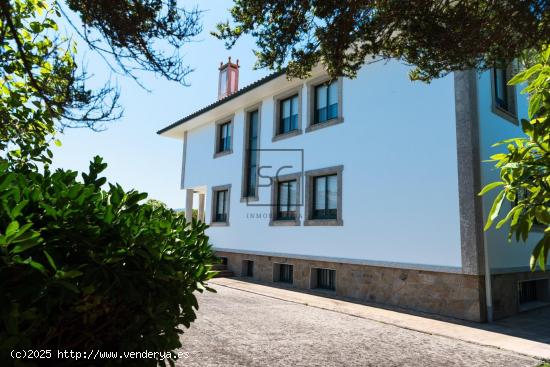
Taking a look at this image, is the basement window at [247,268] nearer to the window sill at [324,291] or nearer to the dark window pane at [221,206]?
the dark window pane at [221,206]

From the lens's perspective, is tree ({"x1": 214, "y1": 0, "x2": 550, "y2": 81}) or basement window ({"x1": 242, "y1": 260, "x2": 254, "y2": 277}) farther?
basement window ({"x1": 242, "y1": 260, "x2": 254, "y2": 277})

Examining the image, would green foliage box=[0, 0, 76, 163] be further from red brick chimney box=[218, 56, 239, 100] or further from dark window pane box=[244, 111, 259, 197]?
red brick chimney box=[218, 56, 239, 100]

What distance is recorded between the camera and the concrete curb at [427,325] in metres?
6.42

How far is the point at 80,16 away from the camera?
459 centimetres

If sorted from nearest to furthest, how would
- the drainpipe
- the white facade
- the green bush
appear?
the green bush < the drainpipe < the white facade

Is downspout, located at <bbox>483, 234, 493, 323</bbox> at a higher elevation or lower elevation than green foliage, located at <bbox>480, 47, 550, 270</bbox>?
lower

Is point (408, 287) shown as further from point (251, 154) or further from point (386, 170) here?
point (251, 154)

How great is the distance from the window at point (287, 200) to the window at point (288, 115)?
214cm

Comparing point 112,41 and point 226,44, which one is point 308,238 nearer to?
point 226,44

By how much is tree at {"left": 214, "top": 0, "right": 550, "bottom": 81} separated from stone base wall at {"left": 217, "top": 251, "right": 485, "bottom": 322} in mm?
5418

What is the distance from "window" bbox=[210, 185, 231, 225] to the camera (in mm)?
16944

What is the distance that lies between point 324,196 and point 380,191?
2.31 m

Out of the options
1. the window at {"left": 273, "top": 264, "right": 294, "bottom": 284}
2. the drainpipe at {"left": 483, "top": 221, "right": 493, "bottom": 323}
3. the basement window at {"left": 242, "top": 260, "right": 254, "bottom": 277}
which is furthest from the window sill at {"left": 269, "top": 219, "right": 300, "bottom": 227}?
the drainpipe at {"left": 483, "top": 221, "right": 493, "bottom": 323}

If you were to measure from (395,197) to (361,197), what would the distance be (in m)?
1.13
